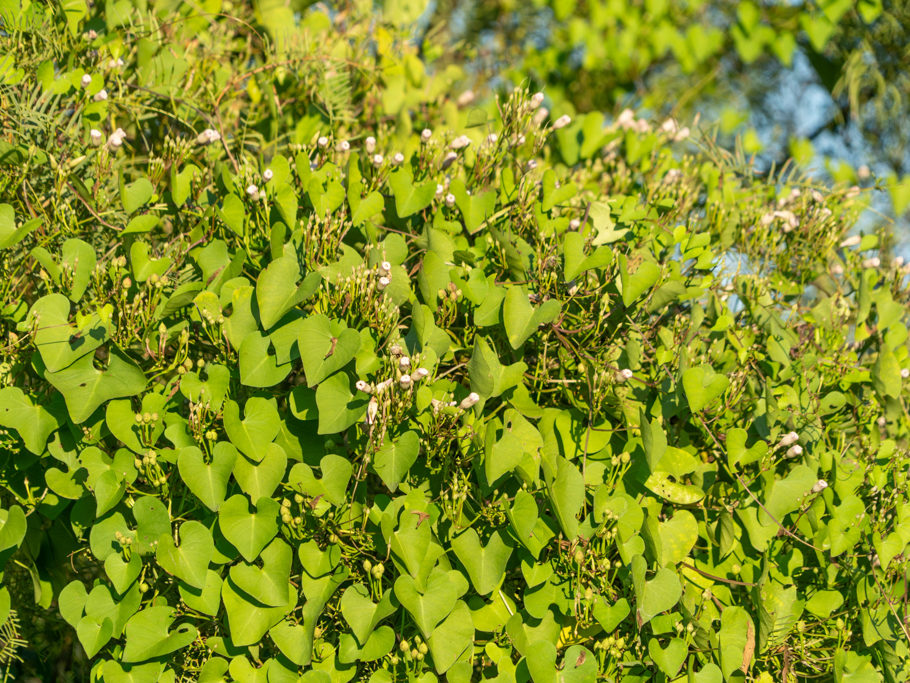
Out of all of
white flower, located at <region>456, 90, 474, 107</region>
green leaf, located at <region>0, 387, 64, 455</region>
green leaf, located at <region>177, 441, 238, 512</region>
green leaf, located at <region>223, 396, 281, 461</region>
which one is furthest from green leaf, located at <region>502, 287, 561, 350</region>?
white flower, located at <region>456, 90, 474, 107</region>

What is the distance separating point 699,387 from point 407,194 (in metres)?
0.87

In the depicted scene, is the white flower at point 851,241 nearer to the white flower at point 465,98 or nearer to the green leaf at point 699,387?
the green leaf at point 699,387

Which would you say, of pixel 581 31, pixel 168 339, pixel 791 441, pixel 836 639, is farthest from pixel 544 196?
pixel 581 31

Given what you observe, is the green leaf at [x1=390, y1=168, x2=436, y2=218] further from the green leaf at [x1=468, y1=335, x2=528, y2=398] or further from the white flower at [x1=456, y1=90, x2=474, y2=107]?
the white flower at [x1=456, y1=90, x2=474, y2=107]

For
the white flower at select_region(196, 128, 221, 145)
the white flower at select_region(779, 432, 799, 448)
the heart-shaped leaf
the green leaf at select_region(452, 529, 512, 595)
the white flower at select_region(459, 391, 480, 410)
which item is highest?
the white flower at select_region(196, 128, 221, 145)

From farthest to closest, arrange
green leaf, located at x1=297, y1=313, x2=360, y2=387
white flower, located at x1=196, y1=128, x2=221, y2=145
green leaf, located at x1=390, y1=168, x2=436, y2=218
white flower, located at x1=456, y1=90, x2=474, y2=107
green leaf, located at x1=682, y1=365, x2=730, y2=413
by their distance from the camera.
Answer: white flower, located at x1=456, y1=90, x2=474, y2=107
white flower, located at x1=196, y1=128, x2=221, y2=145
green leaf, located at x1=390, y1=168, x2=436, y2=218
green leaf, located at x1=682, y1=365, x2=730, y2=413
green leaf, located at x1=297, y1=313, x2=360, y2=387

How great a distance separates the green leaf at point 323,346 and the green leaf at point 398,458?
0.21 m

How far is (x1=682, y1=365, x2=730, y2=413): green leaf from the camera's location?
177cm

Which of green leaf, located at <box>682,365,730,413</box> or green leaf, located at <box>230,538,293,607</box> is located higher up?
green leaf, located at <box>682,365,730,413</box>

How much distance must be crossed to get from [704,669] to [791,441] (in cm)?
57

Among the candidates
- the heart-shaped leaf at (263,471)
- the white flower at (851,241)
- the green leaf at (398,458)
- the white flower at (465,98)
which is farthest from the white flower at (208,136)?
the white flower at (851,241)

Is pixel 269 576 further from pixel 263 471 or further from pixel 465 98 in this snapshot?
pixel 465 98

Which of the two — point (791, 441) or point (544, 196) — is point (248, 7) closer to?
point (544, 196)

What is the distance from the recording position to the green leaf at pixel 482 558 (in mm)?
1728
